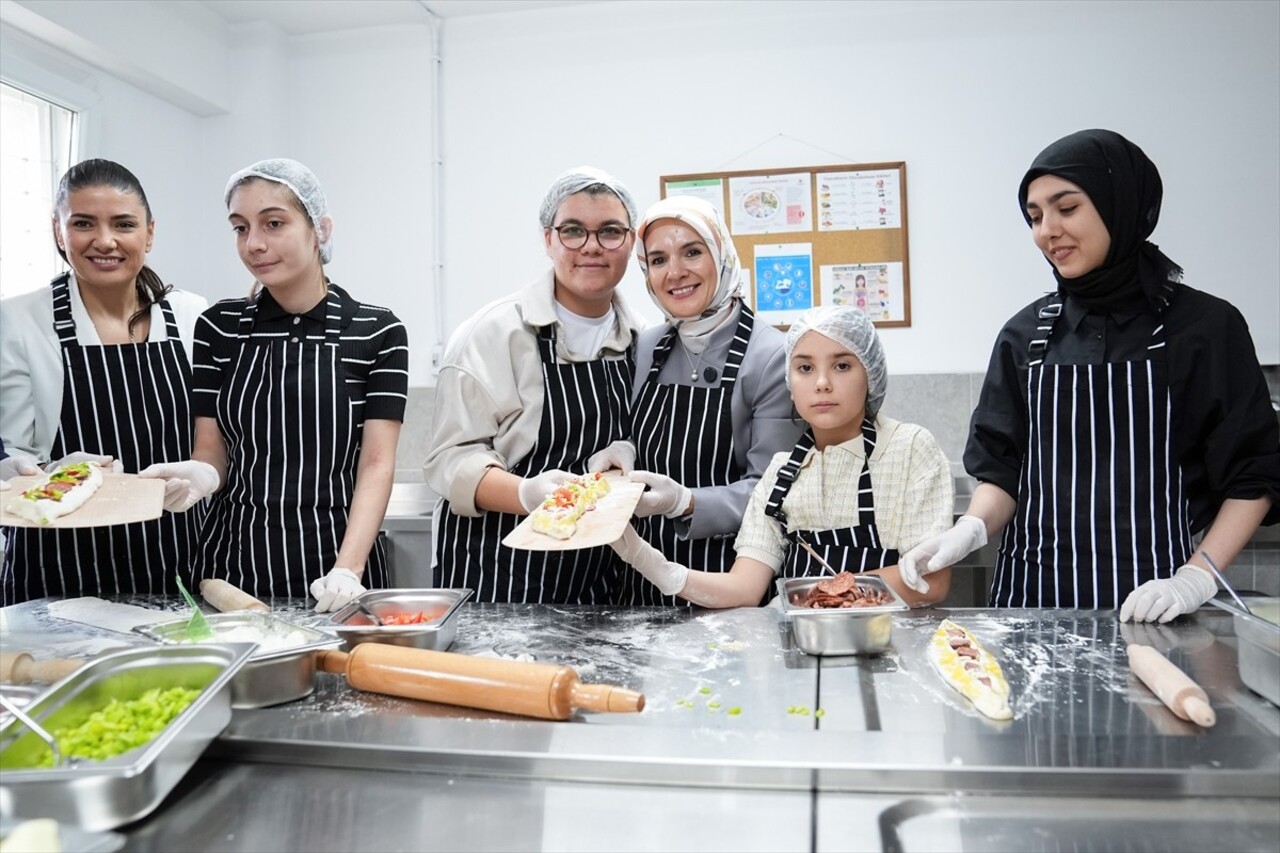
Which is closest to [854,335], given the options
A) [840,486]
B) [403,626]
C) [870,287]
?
[840,486]

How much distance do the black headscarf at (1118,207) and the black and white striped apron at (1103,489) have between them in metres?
0.12

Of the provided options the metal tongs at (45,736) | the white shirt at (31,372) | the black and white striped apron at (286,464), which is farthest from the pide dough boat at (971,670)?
the white shirt at (31,372)

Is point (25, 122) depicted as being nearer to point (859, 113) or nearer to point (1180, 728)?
point (859, 113)

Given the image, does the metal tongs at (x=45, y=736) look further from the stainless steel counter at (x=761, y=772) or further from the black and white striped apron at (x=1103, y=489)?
the black and white striped apron at (x=1103, y=489)

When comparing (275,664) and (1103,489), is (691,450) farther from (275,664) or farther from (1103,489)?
(275,664)

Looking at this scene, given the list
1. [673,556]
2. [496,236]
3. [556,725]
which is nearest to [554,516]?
[673,556]

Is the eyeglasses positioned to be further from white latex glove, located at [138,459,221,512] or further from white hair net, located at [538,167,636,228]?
white latex glove, located at [138,459,221,512]

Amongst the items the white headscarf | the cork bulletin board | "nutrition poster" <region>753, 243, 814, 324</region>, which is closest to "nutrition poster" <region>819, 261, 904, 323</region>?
the cork bulletin board

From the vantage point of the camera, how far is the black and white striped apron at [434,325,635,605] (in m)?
2.42

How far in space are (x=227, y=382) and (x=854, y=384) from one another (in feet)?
5.36

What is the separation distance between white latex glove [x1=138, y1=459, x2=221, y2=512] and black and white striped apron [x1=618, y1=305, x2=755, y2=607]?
1116 mm

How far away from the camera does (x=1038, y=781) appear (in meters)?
1.13

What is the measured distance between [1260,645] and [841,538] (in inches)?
36.3

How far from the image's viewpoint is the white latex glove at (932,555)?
6.41ft
